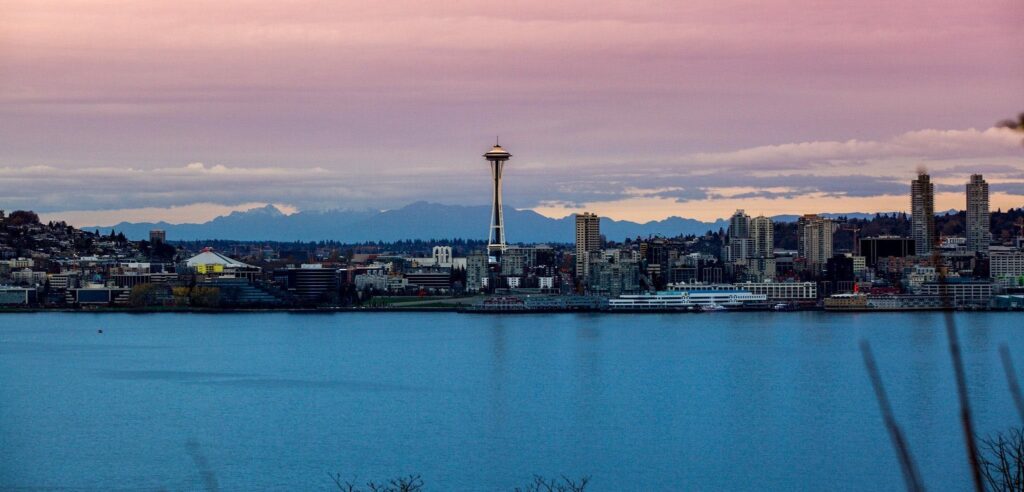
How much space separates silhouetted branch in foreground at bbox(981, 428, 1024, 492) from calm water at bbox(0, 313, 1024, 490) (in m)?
0.25

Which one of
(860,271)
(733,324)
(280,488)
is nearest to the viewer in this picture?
(280,488)

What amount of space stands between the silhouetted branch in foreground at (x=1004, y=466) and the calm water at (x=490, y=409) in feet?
0.81

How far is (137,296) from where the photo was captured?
3141 cm

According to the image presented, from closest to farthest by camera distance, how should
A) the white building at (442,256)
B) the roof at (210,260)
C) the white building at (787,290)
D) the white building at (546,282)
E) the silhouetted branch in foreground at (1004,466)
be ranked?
the silhouetted branch in foreground at (1004,466) < the white building at (787,290) < the white building at (546,282) < the roof at (210,260) < the white building at (442,256)

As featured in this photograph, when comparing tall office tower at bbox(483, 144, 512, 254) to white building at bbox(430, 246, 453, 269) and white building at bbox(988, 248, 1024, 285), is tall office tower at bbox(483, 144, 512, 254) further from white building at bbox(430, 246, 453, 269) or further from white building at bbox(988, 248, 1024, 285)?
white building at bbox(988, 248, 1024, 285)

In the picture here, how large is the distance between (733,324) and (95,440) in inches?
617

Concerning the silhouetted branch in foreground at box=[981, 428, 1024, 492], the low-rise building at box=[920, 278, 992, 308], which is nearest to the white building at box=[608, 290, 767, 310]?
the low-rise building at box=[920, 278, 992, 308]

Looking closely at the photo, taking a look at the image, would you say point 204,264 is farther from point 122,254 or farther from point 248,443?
point 248,443

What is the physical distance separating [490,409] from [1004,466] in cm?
862

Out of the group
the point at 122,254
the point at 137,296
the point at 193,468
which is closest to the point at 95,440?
the point at 193,468

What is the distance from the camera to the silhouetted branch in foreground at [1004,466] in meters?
1.77

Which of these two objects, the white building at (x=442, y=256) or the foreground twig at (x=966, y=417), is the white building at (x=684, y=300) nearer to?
the white building at (x=442, y=256)

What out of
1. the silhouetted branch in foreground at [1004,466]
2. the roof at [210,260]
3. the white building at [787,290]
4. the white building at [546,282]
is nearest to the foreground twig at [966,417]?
the silhouetted branch in foreground at [1004,466]

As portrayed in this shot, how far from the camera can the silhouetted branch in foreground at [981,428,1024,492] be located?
1769 mm
